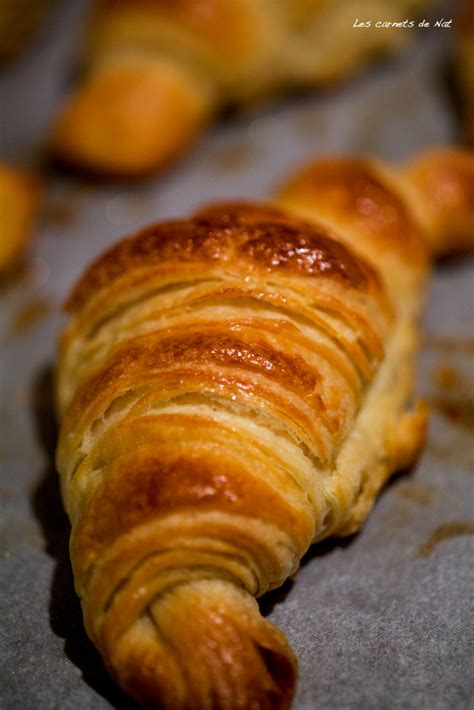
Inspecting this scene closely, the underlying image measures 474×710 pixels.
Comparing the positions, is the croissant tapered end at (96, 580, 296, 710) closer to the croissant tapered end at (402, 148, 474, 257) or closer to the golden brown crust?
the golden brown crust

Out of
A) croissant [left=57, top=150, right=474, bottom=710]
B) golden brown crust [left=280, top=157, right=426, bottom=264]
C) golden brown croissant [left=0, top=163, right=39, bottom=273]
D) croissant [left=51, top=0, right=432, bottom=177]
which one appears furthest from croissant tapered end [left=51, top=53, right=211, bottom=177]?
croissant [left=57, top=150, right=474, bottom=710]

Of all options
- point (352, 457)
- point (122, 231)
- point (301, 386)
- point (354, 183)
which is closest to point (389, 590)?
point (352, 457)

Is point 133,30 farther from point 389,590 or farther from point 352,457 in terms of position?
point 389,590

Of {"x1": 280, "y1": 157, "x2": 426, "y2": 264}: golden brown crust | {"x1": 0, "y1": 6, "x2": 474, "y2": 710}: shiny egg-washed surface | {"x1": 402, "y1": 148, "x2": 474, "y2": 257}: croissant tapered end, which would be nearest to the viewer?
{"x1": 0, "y1": 6, "x2": 474, "y2": 710}: shiny egg-washed surface

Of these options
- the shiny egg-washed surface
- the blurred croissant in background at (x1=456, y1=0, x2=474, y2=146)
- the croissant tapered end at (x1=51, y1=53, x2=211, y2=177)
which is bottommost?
the shiny egg-washed surface

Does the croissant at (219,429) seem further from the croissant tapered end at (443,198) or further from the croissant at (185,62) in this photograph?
the croissant at (185,62)

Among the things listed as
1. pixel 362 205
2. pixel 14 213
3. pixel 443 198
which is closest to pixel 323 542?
pixel 362 205

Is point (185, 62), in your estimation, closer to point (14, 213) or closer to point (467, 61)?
point (14, 213)
